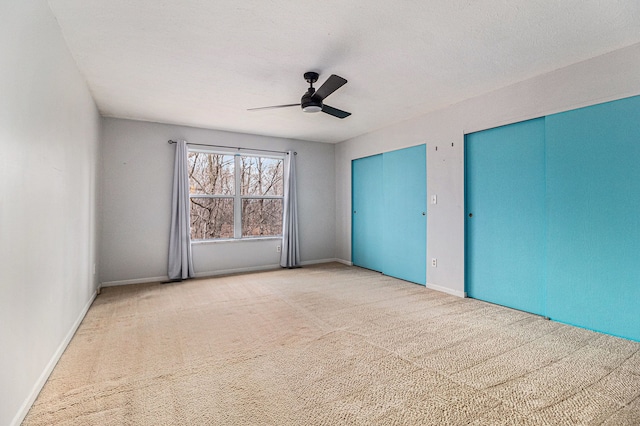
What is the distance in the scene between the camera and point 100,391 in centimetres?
183

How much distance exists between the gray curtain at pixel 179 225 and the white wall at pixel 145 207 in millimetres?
140

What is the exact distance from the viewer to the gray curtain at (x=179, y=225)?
4.64 m

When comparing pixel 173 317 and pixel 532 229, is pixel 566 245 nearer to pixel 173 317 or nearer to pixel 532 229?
pixel 532 229

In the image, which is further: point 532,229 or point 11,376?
point 532,229

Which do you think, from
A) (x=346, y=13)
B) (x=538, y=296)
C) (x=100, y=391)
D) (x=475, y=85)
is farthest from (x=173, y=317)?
(x=475, y=85)

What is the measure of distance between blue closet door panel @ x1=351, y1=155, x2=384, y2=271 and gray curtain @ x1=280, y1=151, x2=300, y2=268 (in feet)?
3.63

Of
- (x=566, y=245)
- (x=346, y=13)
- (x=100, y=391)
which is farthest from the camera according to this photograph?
(x=566, y=245)

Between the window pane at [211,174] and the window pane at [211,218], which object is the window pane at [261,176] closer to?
the window pane at [211,174]

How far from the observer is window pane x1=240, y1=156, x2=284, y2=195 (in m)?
5.37

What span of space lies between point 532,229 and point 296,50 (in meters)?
2.91

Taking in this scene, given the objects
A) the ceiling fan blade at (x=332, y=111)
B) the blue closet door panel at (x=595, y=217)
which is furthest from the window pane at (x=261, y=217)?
the blue closet door panel at (x=595, y=217)

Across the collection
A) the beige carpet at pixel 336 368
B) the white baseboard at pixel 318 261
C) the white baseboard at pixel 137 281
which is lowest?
the beige carpet at pixel 336 368

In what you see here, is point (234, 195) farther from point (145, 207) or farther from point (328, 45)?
point (328, 45)

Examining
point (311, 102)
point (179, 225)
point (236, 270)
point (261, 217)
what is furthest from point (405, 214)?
point (179, 225)
